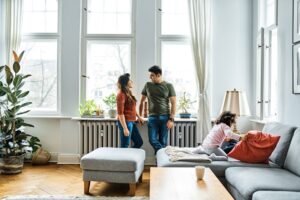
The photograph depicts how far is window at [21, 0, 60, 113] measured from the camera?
5.29 metres

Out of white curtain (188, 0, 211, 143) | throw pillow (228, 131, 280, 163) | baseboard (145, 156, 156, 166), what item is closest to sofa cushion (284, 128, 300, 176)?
throw pillow (228, 131, 280, 163)

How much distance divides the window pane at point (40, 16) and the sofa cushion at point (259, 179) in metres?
3.74

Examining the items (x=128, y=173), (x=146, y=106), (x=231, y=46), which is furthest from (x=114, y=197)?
(x=231, y=46)

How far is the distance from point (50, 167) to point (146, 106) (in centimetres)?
173

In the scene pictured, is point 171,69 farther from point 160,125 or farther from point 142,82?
point 160,125

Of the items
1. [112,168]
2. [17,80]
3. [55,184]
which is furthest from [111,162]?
[17,80]

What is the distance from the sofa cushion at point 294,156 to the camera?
2882 mm

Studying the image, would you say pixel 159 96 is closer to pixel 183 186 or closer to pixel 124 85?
pixel 124 85

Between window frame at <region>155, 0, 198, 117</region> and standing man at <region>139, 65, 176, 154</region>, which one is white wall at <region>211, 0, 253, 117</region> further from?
standing man at <region>139, 65, 176, 154</region>

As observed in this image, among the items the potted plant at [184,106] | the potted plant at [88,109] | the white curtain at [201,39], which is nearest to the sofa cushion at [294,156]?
the white curtain at [201,39]

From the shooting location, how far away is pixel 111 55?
5.25 metres

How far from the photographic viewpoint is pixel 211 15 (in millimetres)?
5016

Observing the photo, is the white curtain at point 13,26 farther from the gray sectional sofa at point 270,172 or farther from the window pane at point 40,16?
the gray sectional sofa at point 270,172

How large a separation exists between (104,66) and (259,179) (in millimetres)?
3313
